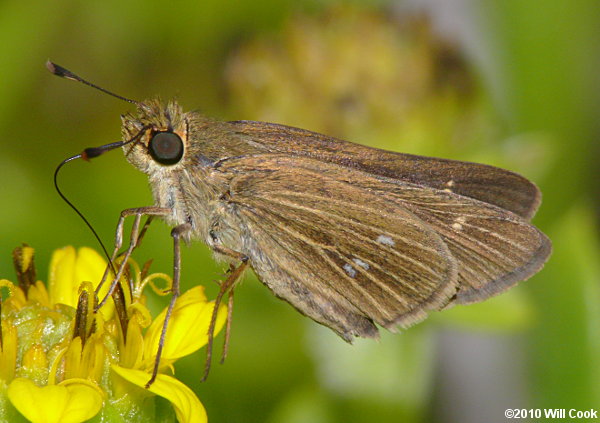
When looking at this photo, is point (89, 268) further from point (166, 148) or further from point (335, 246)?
point (335, 246)

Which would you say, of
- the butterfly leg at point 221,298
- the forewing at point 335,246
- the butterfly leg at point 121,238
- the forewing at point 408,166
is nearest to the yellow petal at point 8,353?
the butterfly leg at point 121,238

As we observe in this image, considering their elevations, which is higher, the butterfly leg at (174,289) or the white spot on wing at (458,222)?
the white spot on wing at (458,222)

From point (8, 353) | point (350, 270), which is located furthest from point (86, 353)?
point (350, 270)

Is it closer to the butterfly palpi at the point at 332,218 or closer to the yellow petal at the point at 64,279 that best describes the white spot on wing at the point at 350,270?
the butterfly palpi at the point at 332,218

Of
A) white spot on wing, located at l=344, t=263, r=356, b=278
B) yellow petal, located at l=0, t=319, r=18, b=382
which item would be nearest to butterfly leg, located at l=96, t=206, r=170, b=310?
yellow petal, located at l=0, t=319, r=18, b=382

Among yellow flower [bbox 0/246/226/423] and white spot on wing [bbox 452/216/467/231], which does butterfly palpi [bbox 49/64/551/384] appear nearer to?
white spot on wing [bbox 452/216/467/231]
